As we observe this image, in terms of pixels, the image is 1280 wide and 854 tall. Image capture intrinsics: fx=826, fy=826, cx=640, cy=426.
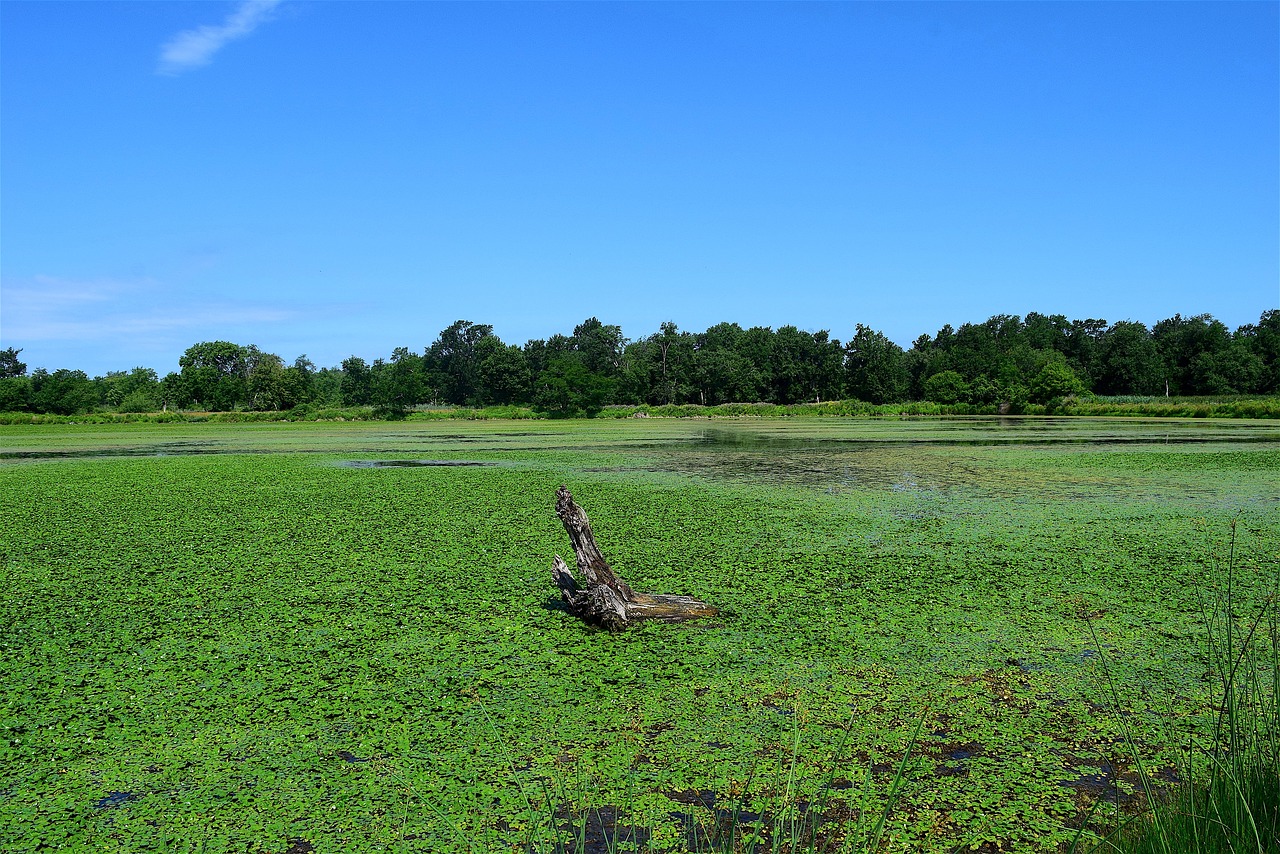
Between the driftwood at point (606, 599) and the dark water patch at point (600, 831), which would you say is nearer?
the dark water patch at point (600, 831)

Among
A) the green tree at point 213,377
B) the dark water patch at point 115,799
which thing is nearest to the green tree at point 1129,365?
the green tree at point 213,377

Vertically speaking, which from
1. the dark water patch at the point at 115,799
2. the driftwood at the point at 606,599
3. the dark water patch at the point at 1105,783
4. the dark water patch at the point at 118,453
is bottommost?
the dark water patch at the point at 1105,783

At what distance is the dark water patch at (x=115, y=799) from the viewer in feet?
9.92

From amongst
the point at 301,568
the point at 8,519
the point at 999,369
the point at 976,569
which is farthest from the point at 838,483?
the point at 999,369

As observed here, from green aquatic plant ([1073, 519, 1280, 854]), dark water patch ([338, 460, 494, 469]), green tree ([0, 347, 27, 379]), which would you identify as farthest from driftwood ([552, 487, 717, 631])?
green tree ([0, 347, 27, 379])

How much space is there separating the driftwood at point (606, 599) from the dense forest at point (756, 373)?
58.7 metres

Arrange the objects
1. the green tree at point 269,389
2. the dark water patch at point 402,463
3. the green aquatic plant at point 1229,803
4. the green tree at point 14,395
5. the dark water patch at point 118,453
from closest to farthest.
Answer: the green aquatic plant at point 1229,803, the dark water patch at point 402,463, the dark water patch at point 118,453, the green tree at point 14,395, the green tree at point 269,389

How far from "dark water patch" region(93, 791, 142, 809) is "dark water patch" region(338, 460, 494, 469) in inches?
571

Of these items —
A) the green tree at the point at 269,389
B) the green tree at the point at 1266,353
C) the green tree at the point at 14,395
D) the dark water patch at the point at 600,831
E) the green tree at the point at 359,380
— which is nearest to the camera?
the dark water patch at the point at 600,831

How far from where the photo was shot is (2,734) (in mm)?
3646

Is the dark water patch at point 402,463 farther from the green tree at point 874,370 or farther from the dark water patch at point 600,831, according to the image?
the green tree at point 874,370

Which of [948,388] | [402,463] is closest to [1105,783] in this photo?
[402,463]

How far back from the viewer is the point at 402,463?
1864 centimetres

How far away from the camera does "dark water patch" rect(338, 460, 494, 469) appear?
17689 mm
